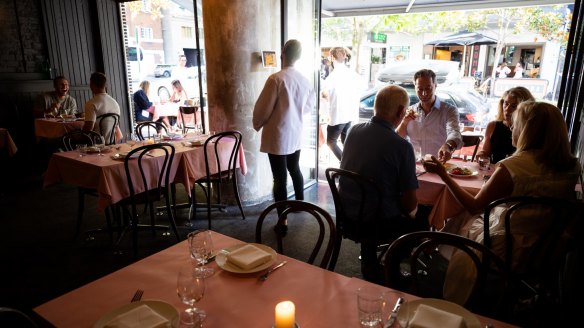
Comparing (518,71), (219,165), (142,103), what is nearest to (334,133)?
(219,165)

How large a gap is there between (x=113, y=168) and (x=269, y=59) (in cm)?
215

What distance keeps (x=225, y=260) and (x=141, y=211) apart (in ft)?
10.7

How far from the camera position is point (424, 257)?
3.18 metres

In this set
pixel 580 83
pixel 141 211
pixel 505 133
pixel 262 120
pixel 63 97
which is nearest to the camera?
pixel 580 83

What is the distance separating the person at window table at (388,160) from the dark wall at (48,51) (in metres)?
5.94

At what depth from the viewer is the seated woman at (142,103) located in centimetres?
720

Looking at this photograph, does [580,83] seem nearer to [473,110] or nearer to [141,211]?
[473,110]

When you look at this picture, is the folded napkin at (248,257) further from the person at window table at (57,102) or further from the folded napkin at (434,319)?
the person at window table at (57,102)

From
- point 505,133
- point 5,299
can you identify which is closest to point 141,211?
point 5,299

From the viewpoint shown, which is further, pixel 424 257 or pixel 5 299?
pixel 424 257

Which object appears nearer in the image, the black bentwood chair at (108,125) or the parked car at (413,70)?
the black bentwood chair at (108,125)

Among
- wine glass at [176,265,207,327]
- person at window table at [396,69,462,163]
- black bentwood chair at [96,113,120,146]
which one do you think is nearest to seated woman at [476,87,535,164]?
person at window table at [396,69,462,163]

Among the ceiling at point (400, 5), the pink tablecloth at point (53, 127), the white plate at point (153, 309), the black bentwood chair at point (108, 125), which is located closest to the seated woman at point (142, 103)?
the pink tablecloth at point (53, 127)

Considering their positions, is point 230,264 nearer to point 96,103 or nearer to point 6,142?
point 96,103
